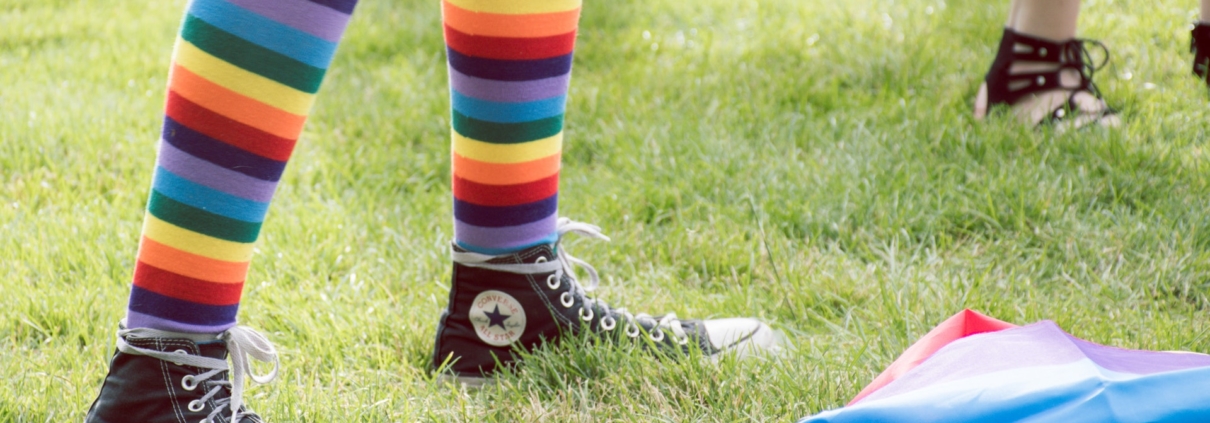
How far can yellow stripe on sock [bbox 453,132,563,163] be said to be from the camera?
45.6 inches

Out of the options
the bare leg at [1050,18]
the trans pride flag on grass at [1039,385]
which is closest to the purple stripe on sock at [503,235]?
the trans pride flag on grass at [1039,385]

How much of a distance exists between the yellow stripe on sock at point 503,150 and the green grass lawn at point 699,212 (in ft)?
0.87

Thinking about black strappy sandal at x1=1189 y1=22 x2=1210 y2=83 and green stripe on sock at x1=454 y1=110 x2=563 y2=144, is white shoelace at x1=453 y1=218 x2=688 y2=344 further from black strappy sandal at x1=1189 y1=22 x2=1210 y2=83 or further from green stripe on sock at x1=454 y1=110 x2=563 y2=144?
black strappy sandal at x1=1189 y1=22 x2=1210 y2=83

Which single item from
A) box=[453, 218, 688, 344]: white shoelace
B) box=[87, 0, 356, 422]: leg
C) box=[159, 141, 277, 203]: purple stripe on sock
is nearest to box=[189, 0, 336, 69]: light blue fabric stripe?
box=[87, 0, 356, 422]: leg

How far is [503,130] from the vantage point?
3.77ft

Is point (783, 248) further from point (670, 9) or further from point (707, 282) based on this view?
point (670, 9)

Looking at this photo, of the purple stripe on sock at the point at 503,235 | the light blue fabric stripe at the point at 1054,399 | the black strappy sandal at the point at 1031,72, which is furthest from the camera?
the black strappy sandal at the point at 1031,72

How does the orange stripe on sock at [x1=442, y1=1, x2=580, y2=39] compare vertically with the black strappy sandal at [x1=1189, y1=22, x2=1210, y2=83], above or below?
above

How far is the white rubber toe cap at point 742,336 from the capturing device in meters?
1.30

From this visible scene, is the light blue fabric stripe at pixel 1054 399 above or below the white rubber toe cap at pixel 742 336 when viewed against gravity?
above

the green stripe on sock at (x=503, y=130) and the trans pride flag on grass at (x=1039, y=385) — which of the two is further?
the green stripe on sock at (x=503, y=130)

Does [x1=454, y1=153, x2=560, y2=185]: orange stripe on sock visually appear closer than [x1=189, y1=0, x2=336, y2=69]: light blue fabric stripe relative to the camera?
No

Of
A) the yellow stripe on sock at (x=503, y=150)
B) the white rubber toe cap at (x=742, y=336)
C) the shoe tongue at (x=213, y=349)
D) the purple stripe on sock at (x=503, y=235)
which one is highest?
the yellow stripe on sock at (x=503, y=150)

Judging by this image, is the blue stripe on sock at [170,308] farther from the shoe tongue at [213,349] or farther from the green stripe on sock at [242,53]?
the green stripe on sock at [242,53]
